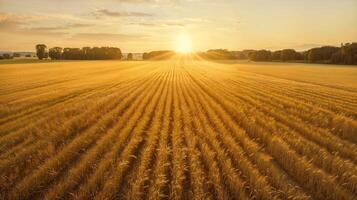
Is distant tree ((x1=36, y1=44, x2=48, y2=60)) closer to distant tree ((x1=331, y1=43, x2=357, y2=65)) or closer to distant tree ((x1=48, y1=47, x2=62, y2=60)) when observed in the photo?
distant tree ((x1=48, y1=47, x2=62, y2=60))

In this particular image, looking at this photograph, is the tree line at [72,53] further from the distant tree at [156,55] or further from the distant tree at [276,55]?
the distant tree at [276,55]

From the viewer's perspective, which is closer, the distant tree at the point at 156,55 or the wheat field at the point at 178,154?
the wheat field at the point at 178,154

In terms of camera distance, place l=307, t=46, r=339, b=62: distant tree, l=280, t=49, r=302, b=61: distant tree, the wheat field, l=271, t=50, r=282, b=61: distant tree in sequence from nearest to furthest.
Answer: the wheat field → l=307, t=46, r=339, b=62: distant tree → l=280, t=49, r=302, b=61: distant tree → l=271, t=50, r=282, b=61: distant tree

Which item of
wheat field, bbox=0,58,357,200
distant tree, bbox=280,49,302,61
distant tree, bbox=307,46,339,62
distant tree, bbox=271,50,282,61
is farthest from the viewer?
distant tree, bbox=271,50,282,61

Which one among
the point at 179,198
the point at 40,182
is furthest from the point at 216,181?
the point at 40,182

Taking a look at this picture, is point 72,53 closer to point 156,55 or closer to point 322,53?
point 156,55

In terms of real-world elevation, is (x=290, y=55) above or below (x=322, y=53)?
below

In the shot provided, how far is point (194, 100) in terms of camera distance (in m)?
15.5

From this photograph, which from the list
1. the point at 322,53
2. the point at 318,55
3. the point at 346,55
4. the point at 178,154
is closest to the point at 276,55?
the point at 318,55

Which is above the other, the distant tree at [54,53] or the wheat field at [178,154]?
the distant tree at [54,53]

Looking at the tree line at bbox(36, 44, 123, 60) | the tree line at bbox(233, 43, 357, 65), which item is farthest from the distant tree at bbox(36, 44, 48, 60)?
the tree line at bbox(233, 43, 357, 65)

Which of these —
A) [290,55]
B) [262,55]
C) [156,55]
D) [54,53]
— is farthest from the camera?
[156,55]

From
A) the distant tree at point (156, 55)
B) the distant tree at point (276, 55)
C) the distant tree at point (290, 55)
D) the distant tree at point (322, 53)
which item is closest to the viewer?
the distant tree at point (322, 53)

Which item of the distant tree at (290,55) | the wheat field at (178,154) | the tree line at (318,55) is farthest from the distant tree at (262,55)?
the wheat field at (178,154)
